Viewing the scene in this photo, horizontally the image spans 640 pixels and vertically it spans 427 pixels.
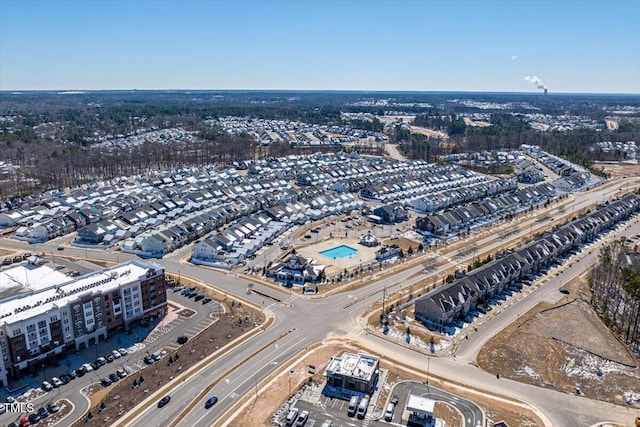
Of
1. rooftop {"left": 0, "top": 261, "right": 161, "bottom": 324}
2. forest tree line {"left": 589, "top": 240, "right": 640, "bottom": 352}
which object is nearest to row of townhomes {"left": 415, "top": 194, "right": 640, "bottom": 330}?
forest tree line {"left": 589, "top": 240, "right": 640, "bottom": 352}

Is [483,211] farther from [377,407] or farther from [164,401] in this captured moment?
[164,401]

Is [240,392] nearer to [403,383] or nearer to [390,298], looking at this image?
[403,383]

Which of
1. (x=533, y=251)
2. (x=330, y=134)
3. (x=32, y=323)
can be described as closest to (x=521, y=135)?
(x=330, y=134)

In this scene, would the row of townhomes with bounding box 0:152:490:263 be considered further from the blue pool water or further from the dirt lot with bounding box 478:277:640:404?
the dirt lot with bounding box 478:277:640:404

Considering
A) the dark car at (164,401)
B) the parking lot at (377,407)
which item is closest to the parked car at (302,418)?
the parking lot at (377,407)

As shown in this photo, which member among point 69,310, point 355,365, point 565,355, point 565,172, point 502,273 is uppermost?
point 565,172

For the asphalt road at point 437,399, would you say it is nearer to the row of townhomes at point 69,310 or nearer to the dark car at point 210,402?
the dark car at point 210,402

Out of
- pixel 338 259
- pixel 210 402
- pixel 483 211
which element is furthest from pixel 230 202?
pixel 210 402

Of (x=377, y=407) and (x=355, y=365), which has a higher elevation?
(x=355, y=365)
